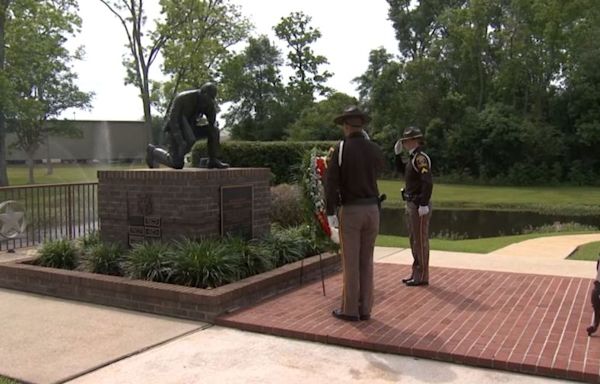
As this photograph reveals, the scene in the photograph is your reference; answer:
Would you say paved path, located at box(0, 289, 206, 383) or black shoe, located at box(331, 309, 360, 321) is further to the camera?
black shoe, located at box(331, 309, 360, 321)

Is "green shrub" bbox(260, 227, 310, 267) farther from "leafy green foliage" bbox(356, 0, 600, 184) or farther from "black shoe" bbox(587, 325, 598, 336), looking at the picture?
"leafy green foliage" bbox(356, 0, 600, 184)

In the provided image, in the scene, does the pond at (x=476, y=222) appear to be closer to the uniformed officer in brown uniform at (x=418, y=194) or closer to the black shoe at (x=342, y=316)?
the uniformed officer in brown uniform at (x=418, y=194)

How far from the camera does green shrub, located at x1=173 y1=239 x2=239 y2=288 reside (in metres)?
6.55

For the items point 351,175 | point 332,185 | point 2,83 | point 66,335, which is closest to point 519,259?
point 351,175

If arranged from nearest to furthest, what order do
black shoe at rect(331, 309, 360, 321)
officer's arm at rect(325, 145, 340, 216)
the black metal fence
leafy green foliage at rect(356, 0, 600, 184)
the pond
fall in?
officer's arm at rect(325, 145, 340, 216), black shoe at rect(331, 309, 360, 321), the black metal fence, the pond, leafy green foliage at rect(356, 0, 600, 184)

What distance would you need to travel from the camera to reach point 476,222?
80.5ft

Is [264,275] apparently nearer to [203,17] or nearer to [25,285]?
[25,285]

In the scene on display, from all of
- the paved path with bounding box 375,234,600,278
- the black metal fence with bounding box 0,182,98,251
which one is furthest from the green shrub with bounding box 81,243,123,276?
the paved path with bounding box 375,234,600,278

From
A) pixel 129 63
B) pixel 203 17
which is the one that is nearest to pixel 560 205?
pixel 203 17

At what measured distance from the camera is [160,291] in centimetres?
627

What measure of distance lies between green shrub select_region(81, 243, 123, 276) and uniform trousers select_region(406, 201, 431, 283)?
359 cm

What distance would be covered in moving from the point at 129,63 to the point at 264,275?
27301 mm

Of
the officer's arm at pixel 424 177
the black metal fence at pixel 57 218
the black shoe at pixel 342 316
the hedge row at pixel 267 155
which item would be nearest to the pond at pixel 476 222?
the hedge row at pixel 267 155

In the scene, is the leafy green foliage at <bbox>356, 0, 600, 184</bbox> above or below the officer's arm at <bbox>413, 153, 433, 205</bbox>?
above
